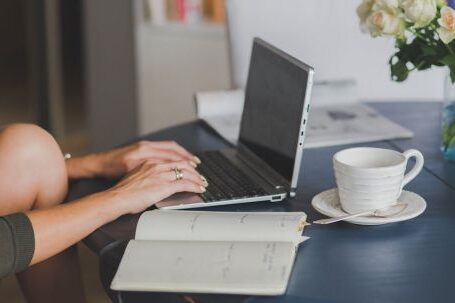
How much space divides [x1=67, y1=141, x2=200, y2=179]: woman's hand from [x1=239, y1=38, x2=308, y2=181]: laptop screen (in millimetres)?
137

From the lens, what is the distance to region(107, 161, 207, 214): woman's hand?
4.59ft

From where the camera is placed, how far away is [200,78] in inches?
129

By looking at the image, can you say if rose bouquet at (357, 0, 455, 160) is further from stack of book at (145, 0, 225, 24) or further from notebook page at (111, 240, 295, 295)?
stack of book at (145, 0, 225, 24)

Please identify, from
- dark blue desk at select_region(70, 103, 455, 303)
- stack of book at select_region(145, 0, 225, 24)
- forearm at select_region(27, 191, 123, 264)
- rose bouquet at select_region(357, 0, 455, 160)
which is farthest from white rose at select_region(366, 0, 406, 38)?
stack of book at select_region(145, 0, 225, 24)

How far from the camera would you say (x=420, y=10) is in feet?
4.73

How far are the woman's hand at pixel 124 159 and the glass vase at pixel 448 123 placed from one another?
48 centimetres

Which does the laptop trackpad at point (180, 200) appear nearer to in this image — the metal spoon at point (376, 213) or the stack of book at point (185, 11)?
the metal spoon at point (376, 213)

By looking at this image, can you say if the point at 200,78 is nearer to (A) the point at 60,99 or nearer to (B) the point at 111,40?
(B) the point at 111,40

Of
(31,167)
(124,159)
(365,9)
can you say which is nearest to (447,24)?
(365,9)

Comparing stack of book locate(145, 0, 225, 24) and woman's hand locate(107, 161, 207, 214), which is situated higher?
stack of book locate(145, 0, 225, 24)

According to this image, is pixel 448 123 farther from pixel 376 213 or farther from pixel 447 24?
pixel 376 213

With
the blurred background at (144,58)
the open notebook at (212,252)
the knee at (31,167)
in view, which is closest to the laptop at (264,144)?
the open notebook at (212,252)

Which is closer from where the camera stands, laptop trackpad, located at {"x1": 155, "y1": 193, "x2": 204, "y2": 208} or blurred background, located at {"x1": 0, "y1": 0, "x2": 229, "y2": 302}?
laptop trackpad, located at {"x1": 155, "y1": 193, "x2": 204, "y2": 208}

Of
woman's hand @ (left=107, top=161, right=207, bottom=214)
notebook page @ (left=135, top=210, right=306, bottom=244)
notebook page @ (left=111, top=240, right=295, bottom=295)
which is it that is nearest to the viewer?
notebook page @ (left=111, top=240, right=295, bottom=295)
